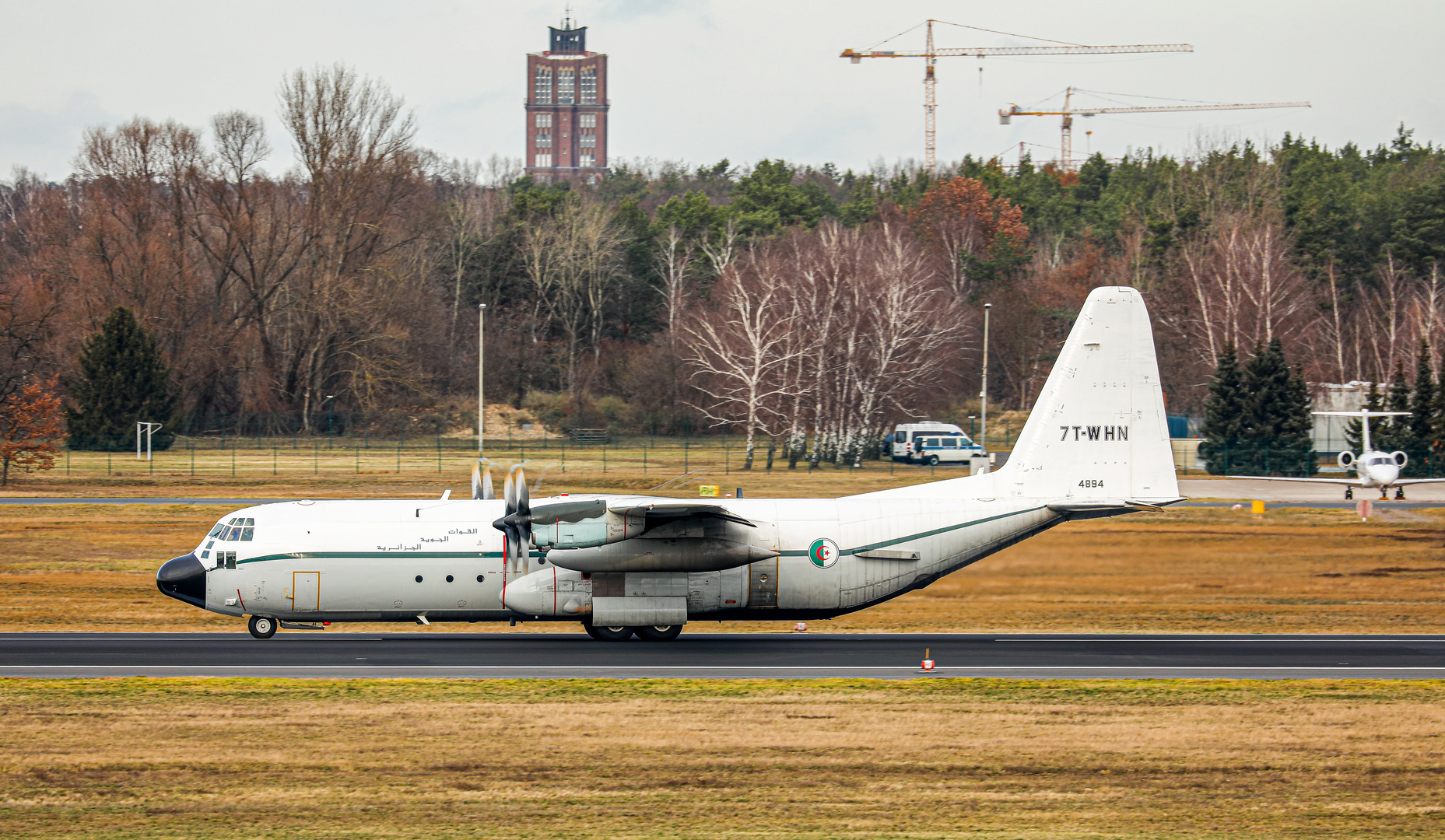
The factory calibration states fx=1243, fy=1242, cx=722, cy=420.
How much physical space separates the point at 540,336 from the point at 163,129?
3276 cm

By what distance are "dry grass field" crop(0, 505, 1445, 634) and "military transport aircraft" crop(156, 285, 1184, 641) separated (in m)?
1.10

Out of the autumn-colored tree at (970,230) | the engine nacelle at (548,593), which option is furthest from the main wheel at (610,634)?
the autumn-colored tree at (970,230)

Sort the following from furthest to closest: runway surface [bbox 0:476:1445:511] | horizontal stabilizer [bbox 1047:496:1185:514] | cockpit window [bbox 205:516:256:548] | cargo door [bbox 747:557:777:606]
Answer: runway surface [bbox 0:476:1445:511]
horizontal stabilizer [bbox 1047:496:1185:514]
cargo door [bbox 747:557:777:606]
cockpit window [bbox 205:516:256:548]

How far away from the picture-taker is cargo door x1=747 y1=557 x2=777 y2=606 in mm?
26406

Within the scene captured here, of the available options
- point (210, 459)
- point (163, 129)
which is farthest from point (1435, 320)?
point (163, 129)

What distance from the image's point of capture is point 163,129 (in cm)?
9112

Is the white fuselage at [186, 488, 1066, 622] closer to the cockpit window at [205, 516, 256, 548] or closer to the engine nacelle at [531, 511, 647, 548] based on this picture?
the cockpit window at [205, 516, 256, 548]

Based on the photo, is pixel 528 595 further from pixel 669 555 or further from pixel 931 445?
pixel 931 445

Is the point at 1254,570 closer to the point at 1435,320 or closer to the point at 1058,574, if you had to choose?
the point at 1058,574

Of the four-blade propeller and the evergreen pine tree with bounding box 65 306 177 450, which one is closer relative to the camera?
the four-blade propeller

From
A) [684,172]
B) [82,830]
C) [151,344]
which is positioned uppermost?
[684,172]

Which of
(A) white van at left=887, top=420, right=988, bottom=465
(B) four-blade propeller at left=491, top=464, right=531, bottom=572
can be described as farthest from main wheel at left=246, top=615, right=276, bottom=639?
(A) white van at left=887, top=420, right=988, bottom=465

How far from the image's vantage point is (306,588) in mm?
25906

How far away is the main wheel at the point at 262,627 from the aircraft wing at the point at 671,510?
27.0 ft
